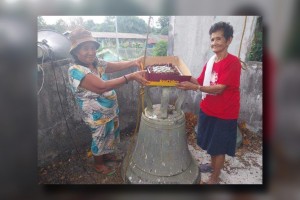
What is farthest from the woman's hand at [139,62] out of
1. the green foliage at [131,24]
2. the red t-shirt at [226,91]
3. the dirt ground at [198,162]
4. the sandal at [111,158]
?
the sandal at [111,158]

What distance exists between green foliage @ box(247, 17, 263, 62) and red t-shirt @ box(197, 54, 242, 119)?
0.62ft

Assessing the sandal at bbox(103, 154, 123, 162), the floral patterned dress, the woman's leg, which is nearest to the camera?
the floral patterned dress

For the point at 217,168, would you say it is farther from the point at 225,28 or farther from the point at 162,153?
the point at 225,28

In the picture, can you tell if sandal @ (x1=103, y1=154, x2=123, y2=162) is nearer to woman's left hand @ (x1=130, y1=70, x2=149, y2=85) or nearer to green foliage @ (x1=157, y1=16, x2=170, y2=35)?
woman's left hand @ (x1=130, y1=70, x2=149, y2=85)

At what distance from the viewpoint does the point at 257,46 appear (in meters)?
2.56

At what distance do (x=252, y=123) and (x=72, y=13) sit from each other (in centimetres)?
208

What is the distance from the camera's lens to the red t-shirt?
2.46m

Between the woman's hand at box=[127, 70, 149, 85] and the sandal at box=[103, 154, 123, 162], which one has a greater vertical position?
the woman's hand at box=[127, 70, 149, 85]

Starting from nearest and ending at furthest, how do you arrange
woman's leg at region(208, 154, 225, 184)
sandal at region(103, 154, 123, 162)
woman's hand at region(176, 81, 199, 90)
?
1. woman's hand at region(176, 81, 199, 90)
2. woman's leg at region(208, 154, 225, 184)
3. sandal at region(103, 154, 123, 162)

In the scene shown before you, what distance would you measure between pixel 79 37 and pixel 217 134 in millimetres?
1603

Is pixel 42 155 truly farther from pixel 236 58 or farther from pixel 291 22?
pixel 291 22

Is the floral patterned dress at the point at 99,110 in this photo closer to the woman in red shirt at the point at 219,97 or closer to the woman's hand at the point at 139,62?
the woman's hand at the point at 139,62

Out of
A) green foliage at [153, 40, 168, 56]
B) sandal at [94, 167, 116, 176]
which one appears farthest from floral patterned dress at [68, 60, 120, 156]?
green foliage at [153, 40, 168, 56]

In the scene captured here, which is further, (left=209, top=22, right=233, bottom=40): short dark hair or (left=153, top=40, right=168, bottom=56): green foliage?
(left=153, top=40, right=168, bottom=56): green foliage
